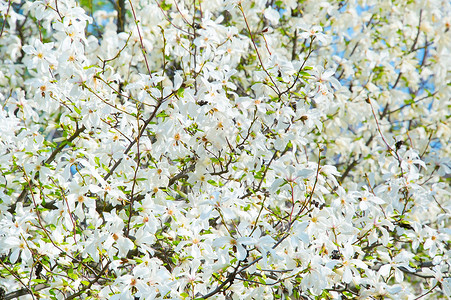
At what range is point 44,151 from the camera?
3.29 m

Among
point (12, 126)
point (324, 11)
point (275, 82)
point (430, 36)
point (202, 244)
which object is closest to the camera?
point (202, 244)

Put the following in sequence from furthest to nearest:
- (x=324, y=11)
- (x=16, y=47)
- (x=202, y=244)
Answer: (x=324, y=11) → (x=16, y=47) → (x=202, y=244)

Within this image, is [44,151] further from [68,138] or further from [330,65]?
[330,65]

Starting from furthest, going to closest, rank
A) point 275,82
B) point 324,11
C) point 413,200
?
point 324,11
point 413,200
point 275,82

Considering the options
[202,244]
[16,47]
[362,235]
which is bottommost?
[202,244]

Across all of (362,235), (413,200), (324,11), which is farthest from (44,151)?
(324,11)

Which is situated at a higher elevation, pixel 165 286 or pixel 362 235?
pixel 362 235

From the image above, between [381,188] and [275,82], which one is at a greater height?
[275,82]

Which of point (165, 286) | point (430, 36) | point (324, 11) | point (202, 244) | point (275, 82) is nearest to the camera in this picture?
point (165, 286)

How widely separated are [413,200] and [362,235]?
30.3 inches

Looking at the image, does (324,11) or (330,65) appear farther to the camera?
(330,65)

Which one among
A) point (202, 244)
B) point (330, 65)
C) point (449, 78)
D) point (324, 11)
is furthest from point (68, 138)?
point (449, 78)

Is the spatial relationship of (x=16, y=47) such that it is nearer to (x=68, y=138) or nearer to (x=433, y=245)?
(x=68, y=138)

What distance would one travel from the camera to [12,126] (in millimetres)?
3381
